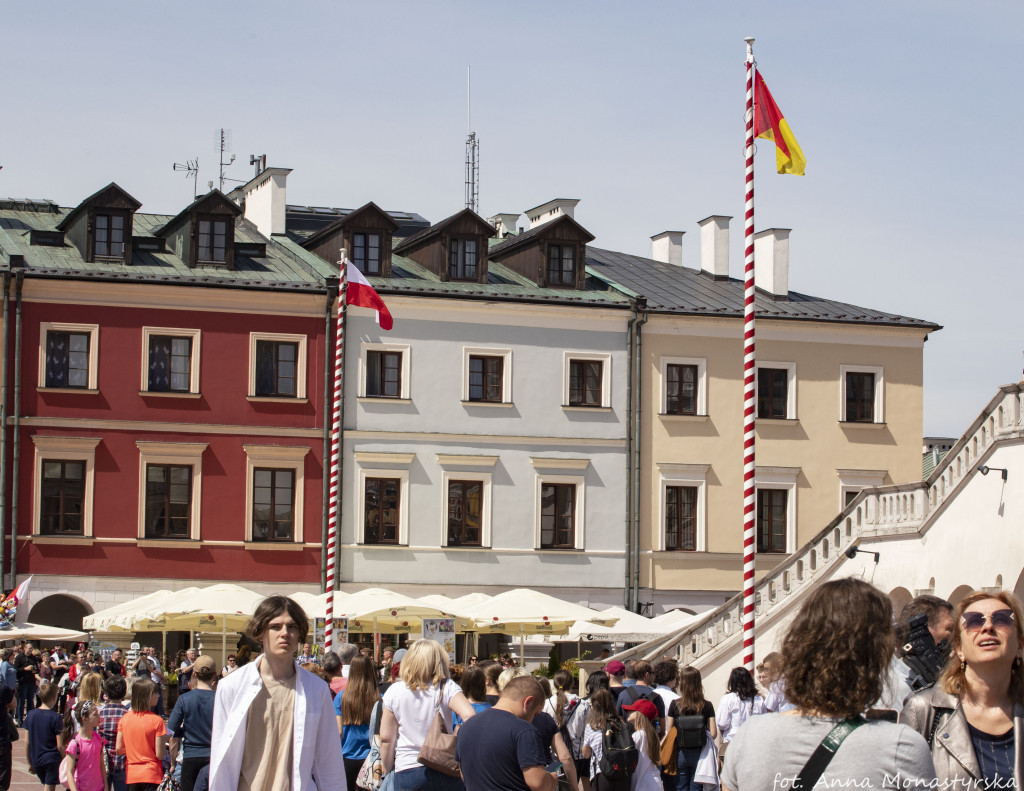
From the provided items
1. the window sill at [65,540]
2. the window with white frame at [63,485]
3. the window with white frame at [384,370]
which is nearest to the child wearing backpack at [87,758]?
the window sill at [65,540]

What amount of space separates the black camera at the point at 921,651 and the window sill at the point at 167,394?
3009cm

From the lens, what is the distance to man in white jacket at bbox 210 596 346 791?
7.30 metres

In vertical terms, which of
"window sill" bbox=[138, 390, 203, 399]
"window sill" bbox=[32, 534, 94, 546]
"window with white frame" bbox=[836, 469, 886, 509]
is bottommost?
"window sill" bbox=[32, 534, 94, 546]

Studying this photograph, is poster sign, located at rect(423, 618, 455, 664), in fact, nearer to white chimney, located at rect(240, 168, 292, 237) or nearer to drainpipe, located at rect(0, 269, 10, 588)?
drainpipe, located at rect(0, 269, 10, 588)

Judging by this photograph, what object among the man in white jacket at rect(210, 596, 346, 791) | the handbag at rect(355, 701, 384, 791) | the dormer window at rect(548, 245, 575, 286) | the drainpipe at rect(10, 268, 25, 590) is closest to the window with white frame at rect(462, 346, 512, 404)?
the dormer window at rect(548, 245, 575, 286)

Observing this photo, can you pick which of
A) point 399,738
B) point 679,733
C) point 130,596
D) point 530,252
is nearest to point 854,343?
point 530,252

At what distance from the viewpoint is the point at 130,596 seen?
35.8 metres

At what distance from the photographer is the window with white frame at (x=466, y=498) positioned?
38156 mm

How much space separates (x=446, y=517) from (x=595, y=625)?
23.2ft

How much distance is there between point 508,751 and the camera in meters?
9.18

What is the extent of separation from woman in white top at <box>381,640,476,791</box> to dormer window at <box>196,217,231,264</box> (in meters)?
27.9

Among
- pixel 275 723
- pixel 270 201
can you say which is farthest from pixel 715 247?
pixel 275 723

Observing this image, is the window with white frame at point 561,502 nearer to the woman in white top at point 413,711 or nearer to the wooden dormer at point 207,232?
the wooden dormer at point 207,232

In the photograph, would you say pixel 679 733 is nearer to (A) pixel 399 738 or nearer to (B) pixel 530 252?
(A) pixel 399 738
